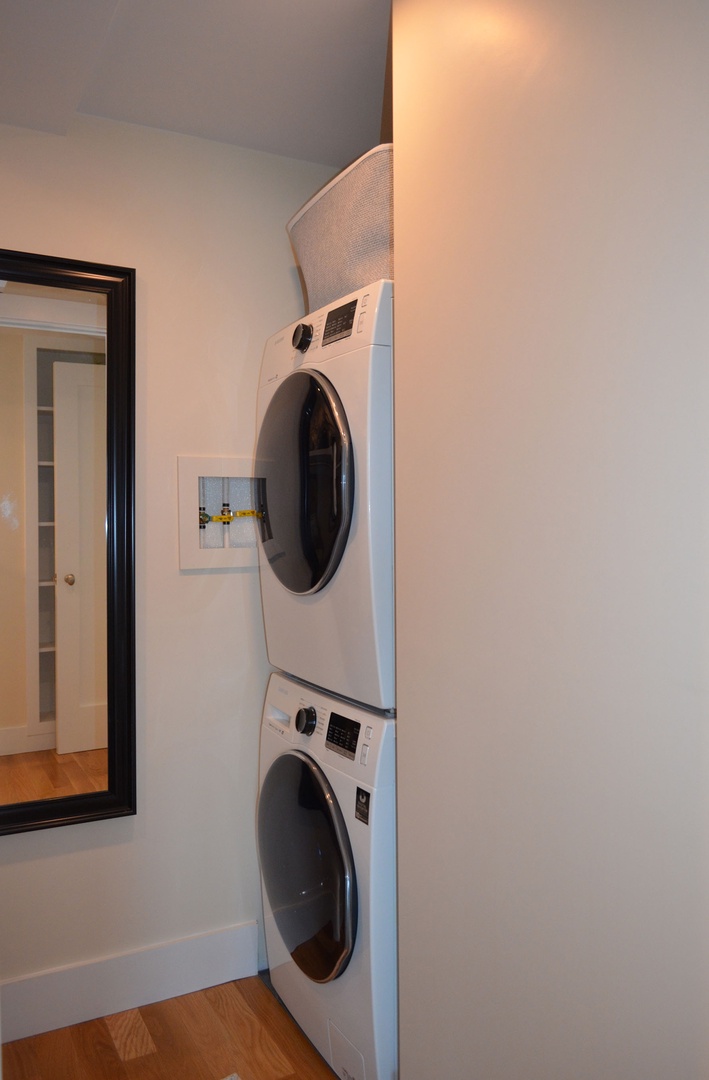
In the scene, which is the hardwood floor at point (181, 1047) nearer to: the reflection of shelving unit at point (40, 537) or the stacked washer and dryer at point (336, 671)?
the stacked washer and dryer at point (336, 671)

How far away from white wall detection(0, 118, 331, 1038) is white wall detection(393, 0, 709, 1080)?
905 millimetres

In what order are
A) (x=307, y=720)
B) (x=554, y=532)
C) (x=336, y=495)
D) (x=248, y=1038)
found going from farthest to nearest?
1. (x=248, y=1038)
2. (x=307, y=720)
3. (x=336, y=495)
4. (x=554, y=532)

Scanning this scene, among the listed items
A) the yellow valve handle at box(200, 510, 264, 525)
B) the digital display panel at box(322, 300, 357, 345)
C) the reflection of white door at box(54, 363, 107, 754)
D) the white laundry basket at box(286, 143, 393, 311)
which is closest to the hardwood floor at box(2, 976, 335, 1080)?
the reflection of white door at box(54, 363, 107, 754)

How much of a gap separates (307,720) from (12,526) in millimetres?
922

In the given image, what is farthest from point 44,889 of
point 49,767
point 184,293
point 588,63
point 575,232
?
point 588,63

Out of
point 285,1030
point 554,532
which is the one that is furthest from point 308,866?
point 554,532

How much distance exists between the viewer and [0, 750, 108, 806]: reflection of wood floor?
2.00m

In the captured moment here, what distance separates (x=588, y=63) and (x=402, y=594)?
93 cm

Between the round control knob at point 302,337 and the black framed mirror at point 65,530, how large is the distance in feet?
1.75

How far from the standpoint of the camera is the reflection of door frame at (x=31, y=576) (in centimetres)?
200

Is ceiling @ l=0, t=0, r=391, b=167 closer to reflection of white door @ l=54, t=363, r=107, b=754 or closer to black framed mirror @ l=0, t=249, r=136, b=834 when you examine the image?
black framed mirror @ l=0, t=249, r=136, b=834

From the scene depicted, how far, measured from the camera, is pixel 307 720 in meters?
1.87

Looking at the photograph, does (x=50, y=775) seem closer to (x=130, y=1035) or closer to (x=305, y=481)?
(x=130, y=1035)

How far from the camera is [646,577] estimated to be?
3.19 feet
